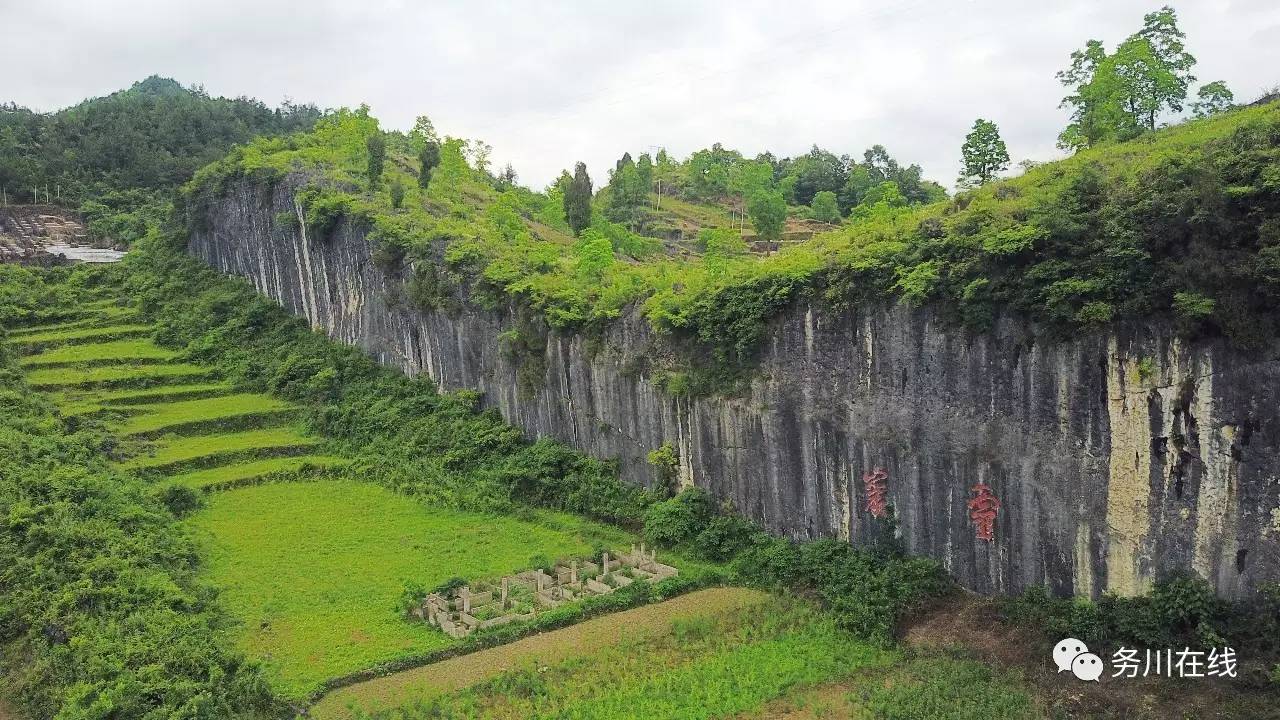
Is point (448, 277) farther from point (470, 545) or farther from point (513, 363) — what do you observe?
point (470, 545)

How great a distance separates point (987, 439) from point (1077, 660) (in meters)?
3.45

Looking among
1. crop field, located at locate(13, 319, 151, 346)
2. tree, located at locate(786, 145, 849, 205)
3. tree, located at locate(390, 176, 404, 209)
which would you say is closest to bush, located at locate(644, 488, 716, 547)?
tree, located at locate(390, 176, 404, 209)

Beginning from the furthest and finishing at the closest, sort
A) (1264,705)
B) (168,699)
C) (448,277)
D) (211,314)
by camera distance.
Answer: (211,314), (448,277), (168,699), (1264,705)

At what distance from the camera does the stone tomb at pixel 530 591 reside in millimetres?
16172

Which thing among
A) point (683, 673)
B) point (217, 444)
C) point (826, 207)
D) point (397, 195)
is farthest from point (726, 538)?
point (826, 207)

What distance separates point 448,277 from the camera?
2784cm

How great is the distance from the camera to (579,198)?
37406 mm

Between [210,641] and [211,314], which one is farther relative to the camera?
[211,314]

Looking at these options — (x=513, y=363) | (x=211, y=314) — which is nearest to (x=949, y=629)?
(x=513, y=363)

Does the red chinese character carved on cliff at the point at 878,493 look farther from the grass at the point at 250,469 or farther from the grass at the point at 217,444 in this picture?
the grass at the point at 217,444

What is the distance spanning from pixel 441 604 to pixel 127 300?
27979 millimetres

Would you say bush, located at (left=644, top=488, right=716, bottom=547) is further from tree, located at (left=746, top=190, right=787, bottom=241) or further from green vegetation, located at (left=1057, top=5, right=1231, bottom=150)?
tree, located at (left=746, top=190, right=787, bottom=241)

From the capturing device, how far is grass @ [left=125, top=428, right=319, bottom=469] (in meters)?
24.5

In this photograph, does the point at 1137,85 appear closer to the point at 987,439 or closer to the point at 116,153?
the point at 987,439
